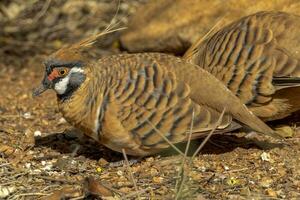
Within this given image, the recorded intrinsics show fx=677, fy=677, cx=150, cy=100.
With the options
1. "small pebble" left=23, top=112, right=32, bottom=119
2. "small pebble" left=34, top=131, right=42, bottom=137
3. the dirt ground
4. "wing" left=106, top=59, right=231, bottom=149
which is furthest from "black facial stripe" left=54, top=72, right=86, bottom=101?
"small pebble" left=23, top=112, right=32, bottom=119

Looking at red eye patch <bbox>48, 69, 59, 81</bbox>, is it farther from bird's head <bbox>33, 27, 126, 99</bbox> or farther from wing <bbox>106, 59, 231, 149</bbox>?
wing <bbox>106, 59, 231, 149</bbox>

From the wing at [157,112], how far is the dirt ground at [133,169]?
28 cm

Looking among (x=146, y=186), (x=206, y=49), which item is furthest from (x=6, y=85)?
(x=146, y=186)

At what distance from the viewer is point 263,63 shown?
539 cm

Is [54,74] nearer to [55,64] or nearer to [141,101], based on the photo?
[55,64]

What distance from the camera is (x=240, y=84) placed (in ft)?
17.8

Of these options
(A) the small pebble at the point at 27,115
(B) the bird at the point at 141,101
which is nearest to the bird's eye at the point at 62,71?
(B) the bird at the point at 141,101

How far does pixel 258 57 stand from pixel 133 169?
1.35 metres

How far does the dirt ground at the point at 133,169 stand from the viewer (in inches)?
184

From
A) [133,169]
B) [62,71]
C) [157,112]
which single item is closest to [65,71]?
[62,71]

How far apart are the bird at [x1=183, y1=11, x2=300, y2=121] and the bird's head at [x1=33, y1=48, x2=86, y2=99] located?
3.79ft

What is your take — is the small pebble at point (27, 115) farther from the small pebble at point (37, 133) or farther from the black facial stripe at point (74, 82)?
the black facial stripe at point (74, 82)

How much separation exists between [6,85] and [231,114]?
319cm

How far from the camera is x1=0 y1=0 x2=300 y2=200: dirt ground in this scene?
4.68 metres
